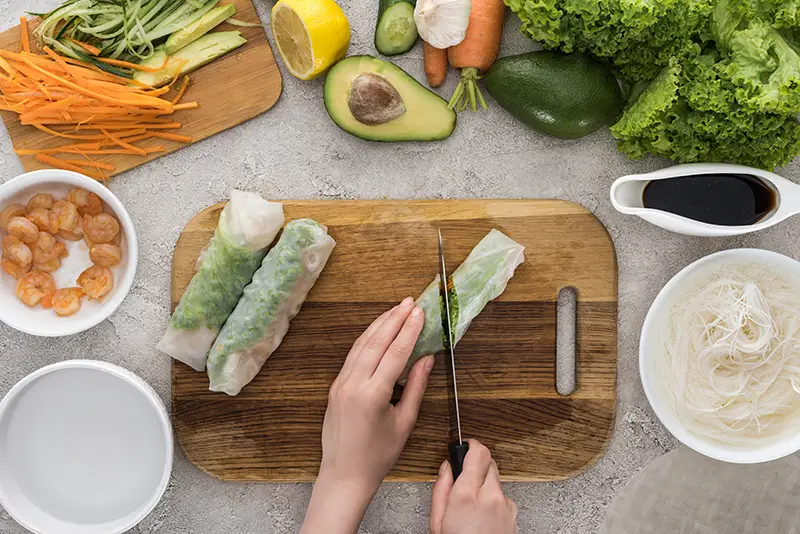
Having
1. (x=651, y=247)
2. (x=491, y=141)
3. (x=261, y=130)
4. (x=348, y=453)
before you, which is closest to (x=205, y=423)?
(x=348, y=453)

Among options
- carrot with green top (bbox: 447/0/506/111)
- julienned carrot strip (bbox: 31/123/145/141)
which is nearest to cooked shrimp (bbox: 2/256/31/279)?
julienned carrot strip (bbox: 31/123/145/141)

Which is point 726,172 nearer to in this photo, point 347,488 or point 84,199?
point 347,488

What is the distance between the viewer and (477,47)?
186 centimetres

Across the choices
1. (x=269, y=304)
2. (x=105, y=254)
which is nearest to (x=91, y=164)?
(x=105, y=254)

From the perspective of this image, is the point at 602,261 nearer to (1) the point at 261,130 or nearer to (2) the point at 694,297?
(2) the point at 694,297

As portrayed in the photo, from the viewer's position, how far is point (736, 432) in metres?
1.85

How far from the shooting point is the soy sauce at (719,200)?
1780mm

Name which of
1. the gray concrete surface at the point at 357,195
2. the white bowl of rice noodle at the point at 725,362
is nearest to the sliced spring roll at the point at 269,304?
the gray concrete surface at the point at 357,195

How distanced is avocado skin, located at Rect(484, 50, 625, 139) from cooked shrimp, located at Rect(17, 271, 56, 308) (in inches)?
51.9

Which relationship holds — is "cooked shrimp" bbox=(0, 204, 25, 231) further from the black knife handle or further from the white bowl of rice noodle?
the white bowl of rice noodle

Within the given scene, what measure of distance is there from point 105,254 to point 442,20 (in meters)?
1.07

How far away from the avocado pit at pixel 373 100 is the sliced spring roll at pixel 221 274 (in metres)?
0.33

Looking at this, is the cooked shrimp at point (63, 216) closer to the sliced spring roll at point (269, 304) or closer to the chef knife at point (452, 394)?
the sliced spring roll at point (269, 304)

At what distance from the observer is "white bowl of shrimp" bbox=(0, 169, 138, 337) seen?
5.97ft
